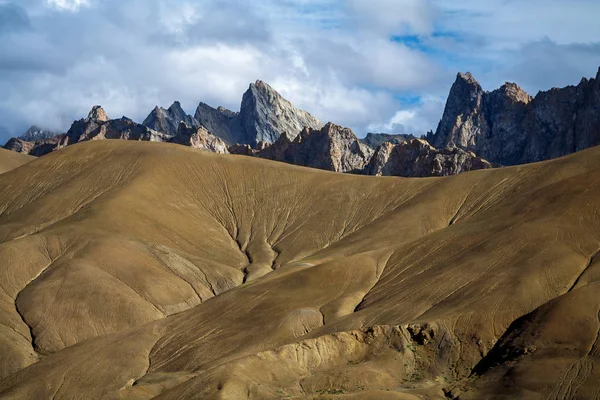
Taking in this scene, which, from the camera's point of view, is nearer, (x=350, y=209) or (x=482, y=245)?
(x=482, y=245)

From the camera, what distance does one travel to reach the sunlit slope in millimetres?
90625

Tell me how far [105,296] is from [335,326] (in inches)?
1935

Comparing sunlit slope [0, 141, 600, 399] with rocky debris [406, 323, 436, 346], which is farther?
rocky debris [406, 323, 436, 346]

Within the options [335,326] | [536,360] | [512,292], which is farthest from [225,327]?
[536,360]

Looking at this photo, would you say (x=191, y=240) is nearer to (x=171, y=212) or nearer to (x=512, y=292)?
(x=171, y=212)

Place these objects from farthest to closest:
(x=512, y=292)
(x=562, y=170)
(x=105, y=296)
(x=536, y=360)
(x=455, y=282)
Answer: (x=562, y=170) → (x=105, y=296) → (x=455, y=282) → (x=512, y=292) → (x=536, y=360)

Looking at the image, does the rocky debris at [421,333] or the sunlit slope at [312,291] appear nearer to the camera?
the sunlit slope at [312,291]

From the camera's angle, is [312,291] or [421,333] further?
[312,291]

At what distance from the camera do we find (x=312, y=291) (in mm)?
130875

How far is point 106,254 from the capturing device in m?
162

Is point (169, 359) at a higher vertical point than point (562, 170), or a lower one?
lower

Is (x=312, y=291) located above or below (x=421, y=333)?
above

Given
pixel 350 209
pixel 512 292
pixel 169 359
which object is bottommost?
pixel 169 359

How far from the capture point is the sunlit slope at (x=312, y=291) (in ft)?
297
